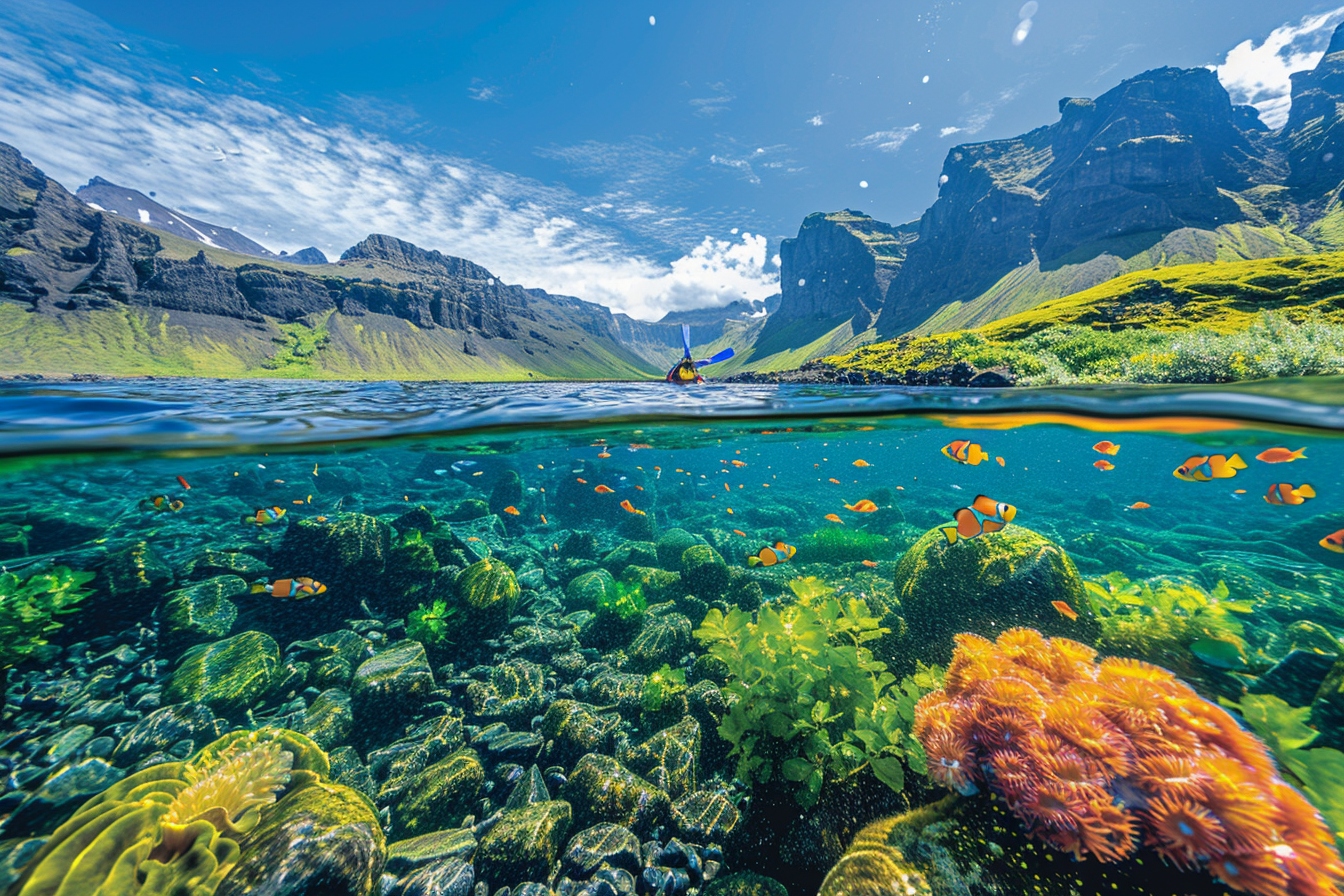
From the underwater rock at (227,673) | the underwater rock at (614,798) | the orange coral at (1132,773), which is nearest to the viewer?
the orange coral at (1132,773)

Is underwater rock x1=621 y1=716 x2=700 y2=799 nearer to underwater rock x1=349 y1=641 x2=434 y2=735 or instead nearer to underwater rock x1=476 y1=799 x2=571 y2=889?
underwater rock x1=476 y1=799 x2=571 y2=889

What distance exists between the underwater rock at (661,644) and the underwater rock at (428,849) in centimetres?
307

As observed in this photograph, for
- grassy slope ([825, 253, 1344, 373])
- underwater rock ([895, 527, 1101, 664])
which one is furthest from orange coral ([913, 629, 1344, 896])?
grassy slope ([825, 253, 1344, 373])

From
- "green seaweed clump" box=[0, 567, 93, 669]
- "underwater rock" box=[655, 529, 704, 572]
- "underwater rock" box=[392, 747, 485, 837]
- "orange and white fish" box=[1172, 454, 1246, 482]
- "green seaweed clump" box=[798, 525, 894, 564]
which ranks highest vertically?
"orange and white fish" box=[1172, 454, 1246, 482]

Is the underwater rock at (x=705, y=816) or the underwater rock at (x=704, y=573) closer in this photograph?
the underwater rock at (x=705, y=816)

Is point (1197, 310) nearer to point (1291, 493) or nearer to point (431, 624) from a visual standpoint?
point (1291, 493)

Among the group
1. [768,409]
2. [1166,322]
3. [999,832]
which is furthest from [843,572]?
[1166,322]

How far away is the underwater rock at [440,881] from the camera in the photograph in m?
3.90

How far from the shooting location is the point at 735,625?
5480 millimetres

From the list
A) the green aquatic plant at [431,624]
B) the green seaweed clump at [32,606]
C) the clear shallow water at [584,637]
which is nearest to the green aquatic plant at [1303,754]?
the clear shallow water at [584,637]

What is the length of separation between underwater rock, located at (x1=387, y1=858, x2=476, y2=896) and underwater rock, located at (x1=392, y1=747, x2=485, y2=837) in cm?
81

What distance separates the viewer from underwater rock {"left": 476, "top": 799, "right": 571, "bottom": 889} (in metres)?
4.18

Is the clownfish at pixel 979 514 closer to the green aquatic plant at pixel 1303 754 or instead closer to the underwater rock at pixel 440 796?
the green aquatic plant at pixel 1303 754

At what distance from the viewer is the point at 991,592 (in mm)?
6379
